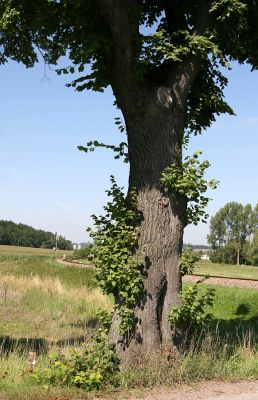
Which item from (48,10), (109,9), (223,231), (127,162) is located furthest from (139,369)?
(223,231)

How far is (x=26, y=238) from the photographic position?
147125 mm

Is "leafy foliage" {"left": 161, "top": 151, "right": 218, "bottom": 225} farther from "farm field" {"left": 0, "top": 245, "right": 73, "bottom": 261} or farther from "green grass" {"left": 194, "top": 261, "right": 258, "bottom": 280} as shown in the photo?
"farm field" {"left": 0, "top": 245, "right": 73, "bottom": 261}

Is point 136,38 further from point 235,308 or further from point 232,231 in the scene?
point 232,231

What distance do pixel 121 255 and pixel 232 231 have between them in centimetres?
11146

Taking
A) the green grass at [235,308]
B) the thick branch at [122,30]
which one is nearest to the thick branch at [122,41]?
the thick branch at [122,30]

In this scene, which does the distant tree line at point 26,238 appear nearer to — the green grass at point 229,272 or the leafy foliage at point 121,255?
the green grass at point 229,272

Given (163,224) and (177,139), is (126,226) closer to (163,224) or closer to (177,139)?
(163,224)

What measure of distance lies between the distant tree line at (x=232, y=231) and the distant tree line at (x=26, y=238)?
47139 mm

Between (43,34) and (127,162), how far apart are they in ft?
9.61

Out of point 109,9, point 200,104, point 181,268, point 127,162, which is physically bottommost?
point 181,268

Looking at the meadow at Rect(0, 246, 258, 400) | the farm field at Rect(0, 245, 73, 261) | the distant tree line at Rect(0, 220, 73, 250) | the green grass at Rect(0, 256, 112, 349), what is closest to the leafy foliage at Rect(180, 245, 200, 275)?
the meadow at Rect(0, 246, 258, 400)

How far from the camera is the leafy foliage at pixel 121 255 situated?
25.2 feet

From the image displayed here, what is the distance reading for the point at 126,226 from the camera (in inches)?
316

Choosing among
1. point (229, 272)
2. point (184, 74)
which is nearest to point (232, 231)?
point (229, 272)
